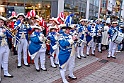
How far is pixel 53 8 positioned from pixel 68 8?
175cm

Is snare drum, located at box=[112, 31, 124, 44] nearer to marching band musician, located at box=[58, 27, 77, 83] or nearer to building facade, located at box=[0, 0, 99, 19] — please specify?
marching band musician, located at box=[58, 27, 77, 83]

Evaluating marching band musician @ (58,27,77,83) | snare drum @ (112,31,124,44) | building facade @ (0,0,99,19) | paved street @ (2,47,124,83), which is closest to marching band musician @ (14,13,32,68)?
paved street @ (2,47,124,83)

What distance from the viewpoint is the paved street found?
5.57 meters

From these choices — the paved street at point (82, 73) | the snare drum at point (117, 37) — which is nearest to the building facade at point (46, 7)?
the paved street at point (82, 73)

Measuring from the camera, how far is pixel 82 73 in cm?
629

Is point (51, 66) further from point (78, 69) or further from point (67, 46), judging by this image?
point (67, 46)

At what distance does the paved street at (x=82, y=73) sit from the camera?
5.57 metres

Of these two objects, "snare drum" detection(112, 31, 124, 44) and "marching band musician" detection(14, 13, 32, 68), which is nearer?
"marching band musician" detection(14, 13, 32, 68)

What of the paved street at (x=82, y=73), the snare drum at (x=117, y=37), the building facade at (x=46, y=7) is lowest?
the paved street at (x=82, y=73)

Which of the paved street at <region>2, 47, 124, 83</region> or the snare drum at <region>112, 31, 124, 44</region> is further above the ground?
the snare drum at <region>112, 31, 124, 44</region>

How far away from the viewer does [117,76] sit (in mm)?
6148

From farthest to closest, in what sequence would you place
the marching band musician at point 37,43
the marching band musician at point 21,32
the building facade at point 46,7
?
the building facade at point 46,7 < the marching band musician at point 21,32 < the marching band musician at point 37,43

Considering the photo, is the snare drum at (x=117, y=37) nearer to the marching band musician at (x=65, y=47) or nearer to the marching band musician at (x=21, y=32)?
the marching band musician at (x=65, y=47)

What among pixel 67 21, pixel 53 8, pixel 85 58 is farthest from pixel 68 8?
pixel 67 21
